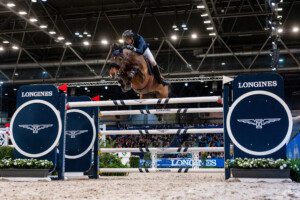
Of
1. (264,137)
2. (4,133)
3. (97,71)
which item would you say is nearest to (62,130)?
(264,137)

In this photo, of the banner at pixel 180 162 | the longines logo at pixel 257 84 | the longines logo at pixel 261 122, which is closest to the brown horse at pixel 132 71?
the longines logo at pixel 257 84

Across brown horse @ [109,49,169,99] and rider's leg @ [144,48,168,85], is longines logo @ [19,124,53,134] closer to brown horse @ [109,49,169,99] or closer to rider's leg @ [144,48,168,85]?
brown horse @ [109,49,169,99]

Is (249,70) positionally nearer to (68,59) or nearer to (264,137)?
(68,59)

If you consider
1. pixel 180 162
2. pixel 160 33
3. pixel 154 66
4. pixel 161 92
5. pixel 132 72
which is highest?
pixel 160 33

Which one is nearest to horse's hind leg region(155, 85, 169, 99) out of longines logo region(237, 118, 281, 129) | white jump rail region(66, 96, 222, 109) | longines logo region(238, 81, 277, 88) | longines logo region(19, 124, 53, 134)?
white jump rail region(66, 96, 222, 109)

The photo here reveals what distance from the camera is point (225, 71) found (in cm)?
1664

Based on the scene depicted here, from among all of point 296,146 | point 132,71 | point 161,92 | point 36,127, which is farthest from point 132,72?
point 296,146

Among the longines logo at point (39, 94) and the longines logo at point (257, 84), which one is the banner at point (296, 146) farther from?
the longines logo at point (39, 94)

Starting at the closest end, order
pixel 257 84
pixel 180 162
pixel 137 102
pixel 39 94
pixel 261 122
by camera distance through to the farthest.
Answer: pixel 261 122 < pixel 257 84 < pixel 137 102 < pixel 39 94 < pixel 180 162

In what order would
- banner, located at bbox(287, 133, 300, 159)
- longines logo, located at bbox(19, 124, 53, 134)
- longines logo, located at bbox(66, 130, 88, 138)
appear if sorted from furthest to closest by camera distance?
banner, located at bbox(287, 133, 300, 159), longines logo, located at bbox(66, 130, 88, 138), longines logo, located at bbox(19, 124, 53, 134)

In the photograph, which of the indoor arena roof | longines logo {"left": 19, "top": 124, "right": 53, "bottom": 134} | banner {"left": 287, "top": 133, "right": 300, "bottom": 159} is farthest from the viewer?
the indoor arena roof

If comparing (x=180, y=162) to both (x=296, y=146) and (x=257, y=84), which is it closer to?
(x=296, y=146)

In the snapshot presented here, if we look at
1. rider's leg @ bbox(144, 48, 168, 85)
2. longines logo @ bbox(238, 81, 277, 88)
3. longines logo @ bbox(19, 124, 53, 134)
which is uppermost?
rider's leg @ bbox(144, 48, 168, 85)

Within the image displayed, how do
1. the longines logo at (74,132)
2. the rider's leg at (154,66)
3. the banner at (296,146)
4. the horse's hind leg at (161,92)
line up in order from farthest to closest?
the banner at (296,146) < the horse's hind leg at (161,92) < the longines logo at (74,132) < the rider's leg at (154,66)
